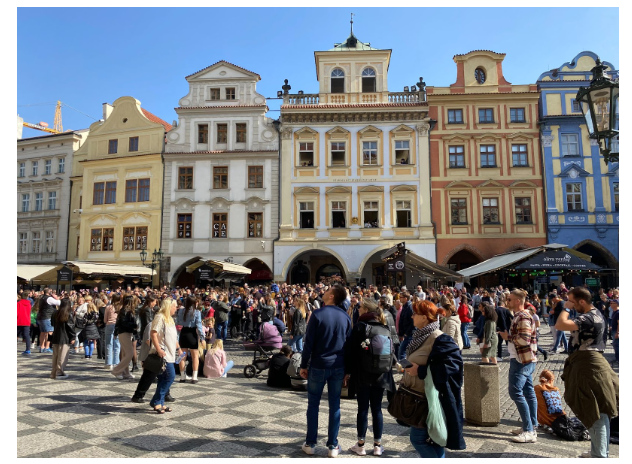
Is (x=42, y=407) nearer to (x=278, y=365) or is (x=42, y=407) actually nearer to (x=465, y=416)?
(x=278, y=365)

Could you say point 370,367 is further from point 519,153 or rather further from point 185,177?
point 519,153

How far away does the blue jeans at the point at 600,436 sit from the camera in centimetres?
458

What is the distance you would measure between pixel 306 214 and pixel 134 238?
11.2 m

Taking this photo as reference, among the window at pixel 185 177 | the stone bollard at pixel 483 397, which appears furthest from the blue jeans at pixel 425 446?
the window at pixel 185 177

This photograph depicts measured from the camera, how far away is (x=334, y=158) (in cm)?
2930

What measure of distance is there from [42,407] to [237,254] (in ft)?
70.9

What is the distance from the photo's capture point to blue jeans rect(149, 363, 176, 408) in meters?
6.95

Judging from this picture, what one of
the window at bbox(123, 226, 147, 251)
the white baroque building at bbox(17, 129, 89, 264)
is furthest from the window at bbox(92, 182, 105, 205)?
the white baroque building at bbox(17, 129, 89, 264)

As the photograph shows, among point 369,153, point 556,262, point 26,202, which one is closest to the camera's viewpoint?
point 556,262

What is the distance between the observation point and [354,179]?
94.6 ft

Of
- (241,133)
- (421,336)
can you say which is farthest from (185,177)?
(421,336)

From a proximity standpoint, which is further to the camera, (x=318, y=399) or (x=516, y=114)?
(x=516, y=114)

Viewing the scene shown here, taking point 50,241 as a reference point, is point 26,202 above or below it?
above

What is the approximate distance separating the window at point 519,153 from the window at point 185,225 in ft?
66.7
